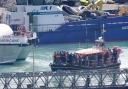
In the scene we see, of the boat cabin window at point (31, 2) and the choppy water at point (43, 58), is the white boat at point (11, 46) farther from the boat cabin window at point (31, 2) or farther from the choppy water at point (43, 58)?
the boat cabin window at point (31, 2)

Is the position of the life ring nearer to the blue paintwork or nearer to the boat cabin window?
the blue paintwork

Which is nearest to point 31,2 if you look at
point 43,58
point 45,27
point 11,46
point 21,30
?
point 45,27

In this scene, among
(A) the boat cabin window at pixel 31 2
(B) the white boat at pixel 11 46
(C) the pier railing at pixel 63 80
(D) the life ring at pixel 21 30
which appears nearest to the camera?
(C) the pier railing at pixel 63 80

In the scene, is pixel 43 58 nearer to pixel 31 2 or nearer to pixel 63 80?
pixel 63 80

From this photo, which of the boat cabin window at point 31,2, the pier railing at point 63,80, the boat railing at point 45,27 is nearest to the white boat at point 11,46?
the pier railing at point 63,80

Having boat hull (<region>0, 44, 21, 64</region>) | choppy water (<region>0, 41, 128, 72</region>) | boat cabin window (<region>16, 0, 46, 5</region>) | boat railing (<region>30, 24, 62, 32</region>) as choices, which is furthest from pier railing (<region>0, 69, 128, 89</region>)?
boat cabin window (<region>16, 0, 46, 5</region>)
